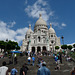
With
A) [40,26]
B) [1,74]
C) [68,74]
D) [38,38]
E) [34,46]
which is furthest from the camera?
[40,26]

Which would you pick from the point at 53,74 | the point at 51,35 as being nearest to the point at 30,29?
the point at 51,35

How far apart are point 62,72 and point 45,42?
43.1 m

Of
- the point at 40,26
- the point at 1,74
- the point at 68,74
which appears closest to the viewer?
the point at 1,74

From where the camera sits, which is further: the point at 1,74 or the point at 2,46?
the point at 2,46

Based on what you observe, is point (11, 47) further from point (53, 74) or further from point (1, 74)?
point (1, 74)

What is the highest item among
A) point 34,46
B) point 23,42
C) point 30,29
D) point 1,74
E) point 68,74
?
point 30,29

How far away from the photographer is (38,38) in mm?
57219

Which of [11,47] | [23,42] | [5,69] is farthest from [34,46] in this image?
[5,69]

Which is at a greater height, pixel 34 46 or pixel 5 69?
pixel 34 46

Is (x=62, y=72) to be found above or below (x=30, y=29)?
below

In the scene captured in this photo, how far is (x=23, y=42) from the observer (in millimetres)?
64500

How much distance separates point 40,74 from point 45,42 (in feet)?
163

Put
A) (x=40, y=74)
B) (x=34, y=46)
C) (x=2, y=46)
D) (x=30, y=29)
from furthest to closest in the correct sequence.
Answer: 1. (x=30, y=29)
2. (x=2, y=46)
3. (x=34, y=46)
4. (x=40, y=74)

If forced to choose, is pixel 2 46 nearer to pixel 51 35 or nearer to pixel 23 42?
pixel 23 42
